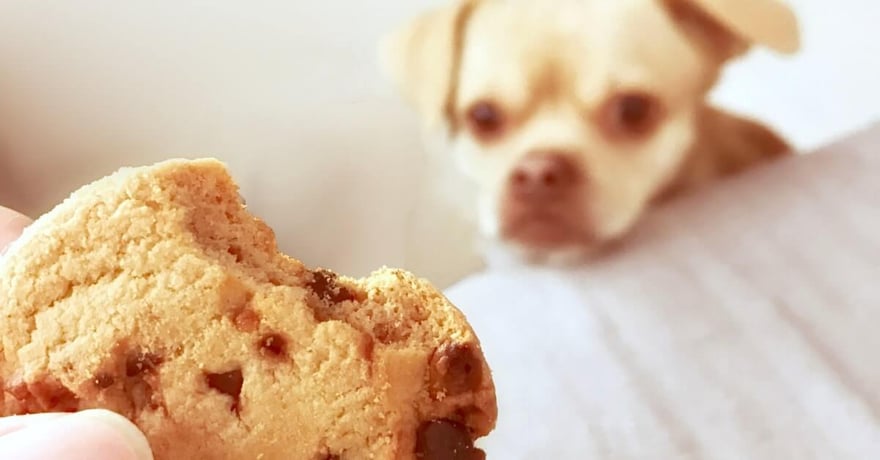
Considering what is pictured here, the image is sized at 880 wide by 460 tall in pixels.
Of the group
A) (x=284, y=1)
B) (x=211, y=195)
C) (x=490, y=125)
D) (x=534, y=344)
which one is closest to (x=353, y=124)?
(x=284, y=1)

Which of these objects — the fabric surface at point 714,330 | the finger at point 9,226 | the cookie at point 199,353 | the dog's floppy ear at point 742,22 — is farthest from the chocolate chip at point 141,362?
the dog's floppy ear at point 742,22

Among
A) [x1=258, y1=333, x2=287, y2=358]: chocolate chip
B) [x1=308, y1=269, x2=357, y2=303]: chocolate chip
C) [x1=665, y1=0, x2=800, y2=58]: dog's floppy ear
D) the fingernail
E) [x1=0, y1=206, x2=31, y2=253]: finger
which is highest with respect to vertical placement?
[x1=665, y1=0, x2=800, y2=58]: dog's floppy ear

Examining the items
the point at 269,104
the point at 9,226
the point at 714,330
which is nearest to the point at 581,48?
the point at 714,330

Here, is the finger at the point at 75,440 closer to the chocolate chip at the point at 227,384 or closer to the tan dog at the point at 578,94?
the chocolate chip at the point at 227,384

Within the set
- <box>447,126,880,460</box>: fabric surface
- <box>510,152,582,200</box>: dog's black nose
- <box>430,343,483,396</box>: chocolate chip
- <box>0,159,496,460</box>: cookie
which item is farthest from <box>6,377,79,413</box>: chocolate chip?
<box>510,152,582,200</box>: dog's black nose

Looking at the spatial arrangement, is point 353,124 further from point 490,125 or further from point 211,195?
point 211,195

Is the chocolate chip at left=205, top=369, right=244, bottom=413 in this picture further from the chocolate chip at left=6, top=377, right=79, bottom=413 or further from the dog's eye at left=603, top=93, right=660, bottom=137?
the dog's eye at left=603, top=93, right=660, bottom=137
